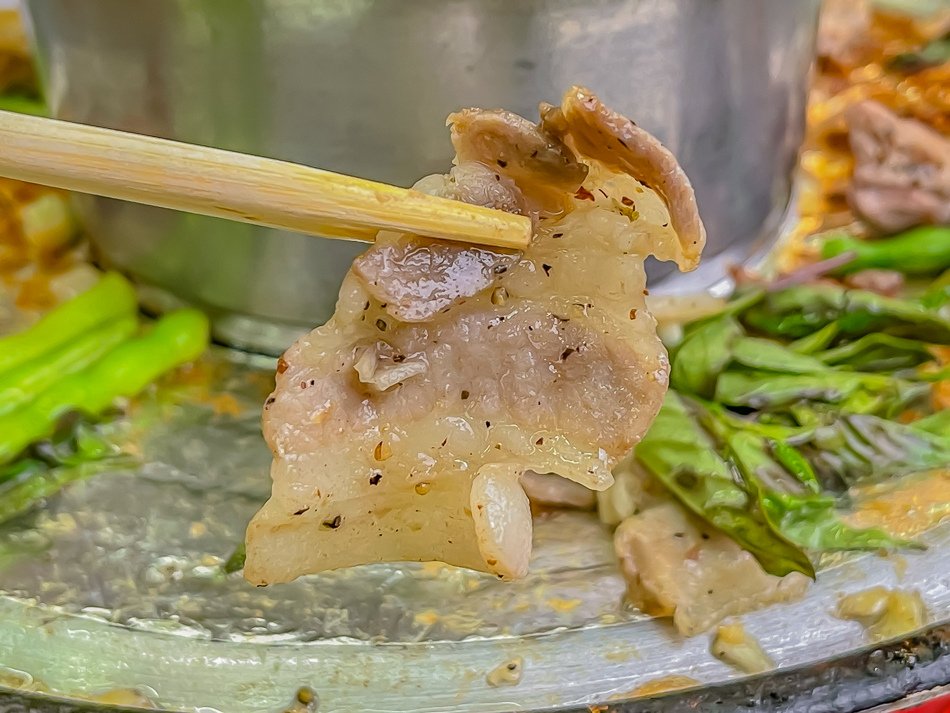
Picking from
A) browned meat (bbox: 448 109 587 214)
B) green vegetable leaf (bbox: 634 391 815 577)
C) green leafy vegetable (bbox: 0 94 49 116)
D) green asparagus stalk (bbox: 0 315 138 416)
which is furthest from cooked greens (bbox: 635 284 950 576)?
green leafy vegetable (bbox: 0 94 49 116)

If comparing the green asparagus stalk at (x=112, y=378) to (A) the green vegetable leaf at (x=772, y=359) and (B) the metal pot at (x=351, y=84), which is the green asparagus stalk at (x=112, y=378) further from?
(A) the green vegetable leaf at (x=772, y=359)

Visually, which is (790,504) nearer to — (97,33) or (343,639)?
(343,639)

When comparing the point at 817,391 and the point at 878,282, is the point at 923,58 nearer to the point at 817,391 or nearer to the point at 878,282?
the point at 878,282

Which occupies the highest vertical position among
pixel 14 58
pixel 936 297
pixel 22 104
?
pixel 14 58

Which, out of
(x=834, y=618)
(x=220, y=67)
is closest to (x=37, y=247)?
(x=220, y=67)

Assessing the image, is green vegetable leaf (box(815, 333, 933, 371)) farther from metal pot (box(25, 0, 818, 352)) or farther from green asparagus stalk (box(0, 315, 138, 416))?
green asparagus stalk (box(0, 315, 138, 416))

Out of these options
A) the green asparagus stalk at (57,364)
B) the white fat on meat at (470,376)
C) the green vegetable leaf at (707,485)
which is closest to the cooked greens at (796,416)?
the green vegetable leaf at (707,485)

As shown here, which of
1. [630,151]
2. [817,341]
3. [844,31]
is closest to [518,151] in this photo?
[630,151]
